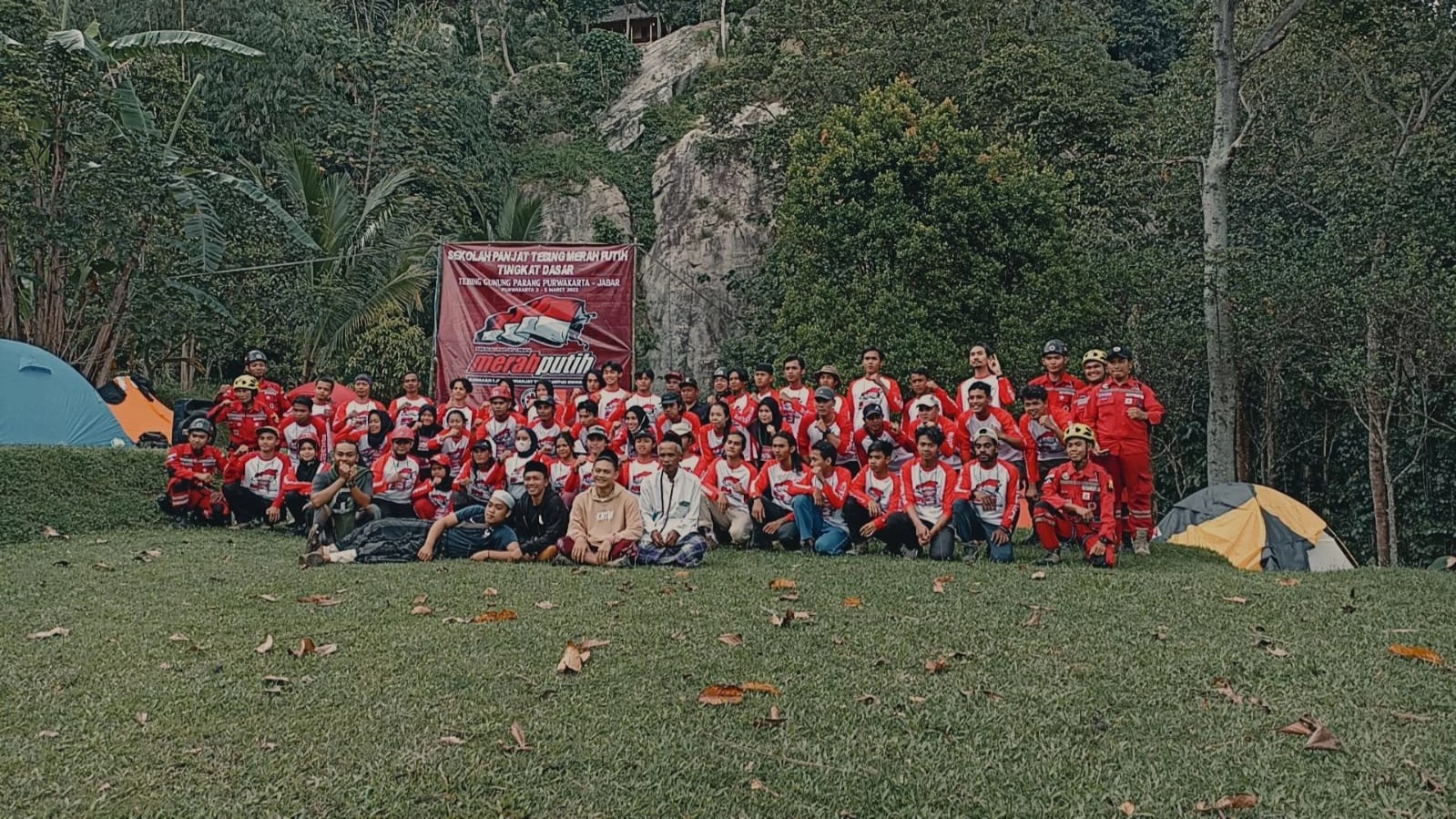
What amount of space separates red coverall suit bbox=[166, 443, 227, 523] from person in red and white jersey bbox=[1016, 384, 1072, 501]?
776 cm

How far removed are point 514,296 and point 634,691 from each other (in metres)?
9.50

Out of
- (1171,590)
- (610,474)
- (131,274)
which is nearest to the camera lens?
(1171,590)

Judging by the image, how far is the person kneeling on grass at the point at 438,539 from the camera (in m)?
8.20

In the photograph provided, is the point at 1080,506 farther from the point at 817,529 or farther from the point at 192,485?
the point at 192,485

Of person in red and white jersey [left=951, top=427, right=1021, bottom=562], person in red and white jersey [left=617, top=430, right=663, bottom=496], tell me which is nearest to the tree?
person in red and white jersey [left=951, top=427, right=1021, bottom=562]

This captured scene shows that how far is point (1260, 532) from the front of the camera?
10.1 m

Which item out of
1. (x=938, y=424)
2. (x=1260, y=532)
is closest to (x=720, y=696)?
(x=938, y=424)

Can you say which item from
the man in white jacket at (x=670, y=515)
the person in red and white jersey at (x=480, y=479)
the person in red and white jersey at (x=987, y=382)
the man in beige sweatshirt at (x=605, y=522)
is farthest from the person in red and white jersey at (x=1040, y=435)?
the person in red and white jersey at (x=480, y=479)

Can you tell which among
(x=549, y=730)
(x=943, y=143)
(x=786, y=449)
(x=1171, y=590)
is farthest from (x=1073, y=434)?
(x=943, y=143)

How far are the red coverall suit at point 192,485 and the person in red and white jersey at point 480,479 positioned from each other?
297 centimetres

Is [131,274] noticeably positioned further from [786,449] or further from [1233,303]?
[1233,303]

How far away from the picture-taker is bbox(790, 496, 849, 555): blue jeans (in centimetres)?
872

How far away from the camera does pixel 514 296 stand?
13.3m

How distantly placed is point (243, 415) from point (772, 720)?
29.8 ft
